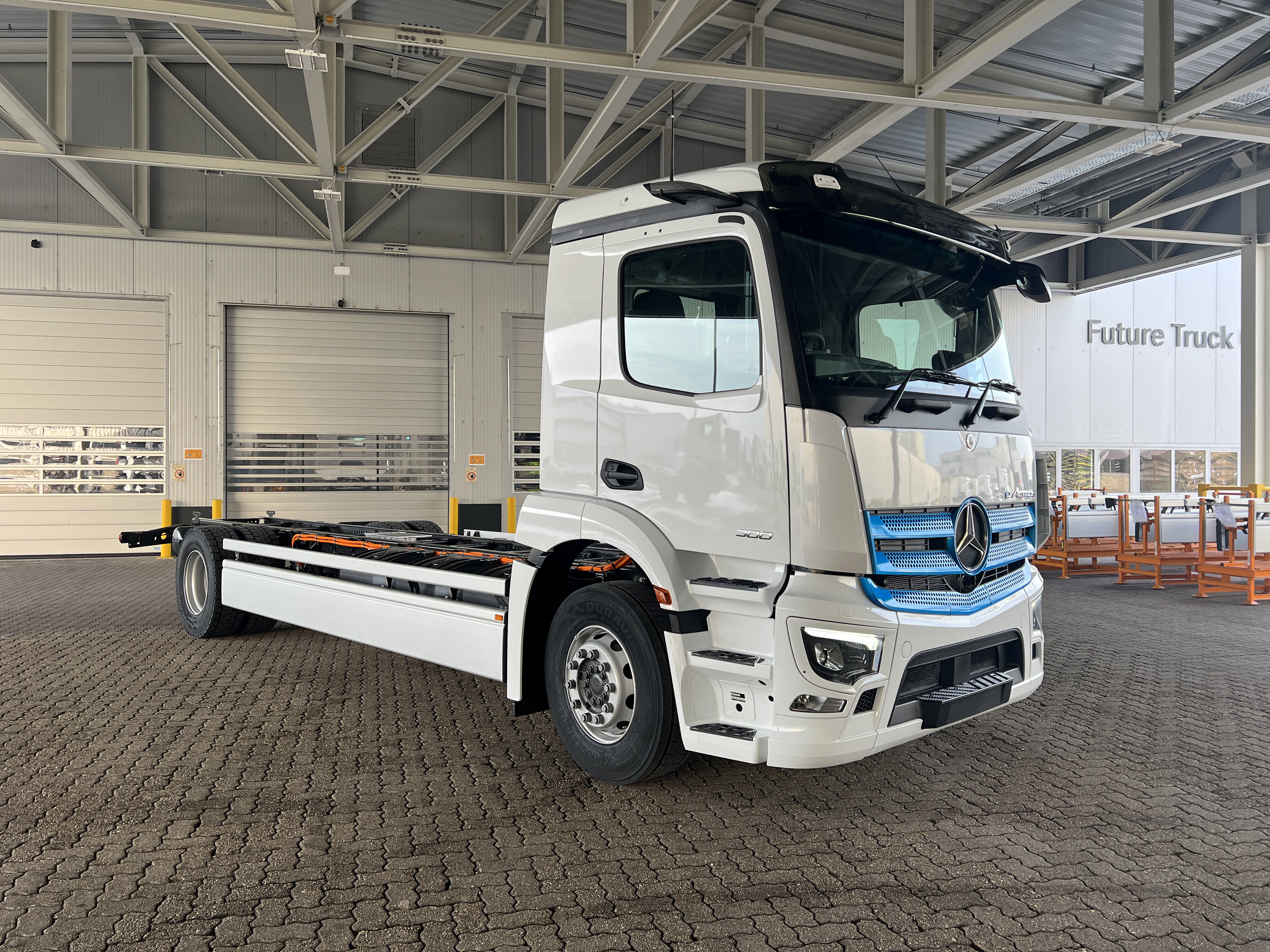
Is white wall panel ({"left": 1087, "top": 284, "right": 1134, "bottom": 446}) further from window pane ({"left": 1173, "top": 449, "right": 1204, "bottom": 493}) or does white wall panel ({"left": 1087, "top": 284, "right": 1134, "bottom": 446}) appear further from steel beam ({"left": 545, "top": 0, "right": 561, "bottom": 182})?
steel beam ({"left": 545, "top": 0, "right": 561, "bottom": 182})

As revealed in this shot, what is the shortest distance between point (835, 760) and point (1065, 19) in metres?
8.89

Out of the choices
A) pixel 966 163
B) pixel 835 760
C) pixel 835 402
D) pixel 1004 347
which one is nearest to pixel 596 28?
pixel 966 163

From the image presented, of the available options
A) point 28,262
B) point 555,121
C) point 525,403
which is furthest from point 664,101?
point 28,262

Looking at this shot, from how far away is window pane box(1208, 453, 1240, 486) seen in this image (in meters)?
21.0

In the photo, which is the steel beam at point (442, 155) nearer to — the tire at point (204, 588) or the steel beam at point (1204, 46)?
the tire at point (204, 588)

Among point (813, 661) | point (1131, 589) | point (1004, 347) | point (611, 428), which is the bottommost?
point (1131, 589)

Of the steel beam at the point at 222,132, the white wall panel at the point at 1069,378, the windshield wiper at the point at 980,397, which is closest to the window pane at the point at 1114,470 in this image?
the white wall panel at the point at 1069,378

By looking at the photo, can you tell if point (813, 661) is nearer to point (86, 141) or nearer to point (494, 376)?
point (494, 376)

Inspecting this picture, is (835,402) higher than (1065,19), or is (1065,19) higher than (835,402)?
(1065,19)

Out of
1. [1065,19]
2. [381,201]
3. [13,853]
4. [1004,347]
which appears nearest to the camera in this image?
[13,853]

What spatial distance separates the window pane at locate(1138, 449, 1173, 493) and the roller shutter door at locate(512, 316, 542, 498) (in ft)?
45.5

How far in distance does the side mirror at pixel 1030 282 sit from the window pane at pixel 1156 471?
1808 cm

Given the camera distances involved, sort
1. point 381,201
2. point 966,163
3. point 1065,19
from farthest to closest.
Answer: point 381,201
point 966,163
point 1065,19

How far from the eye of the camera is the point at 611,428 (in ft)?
13.3
